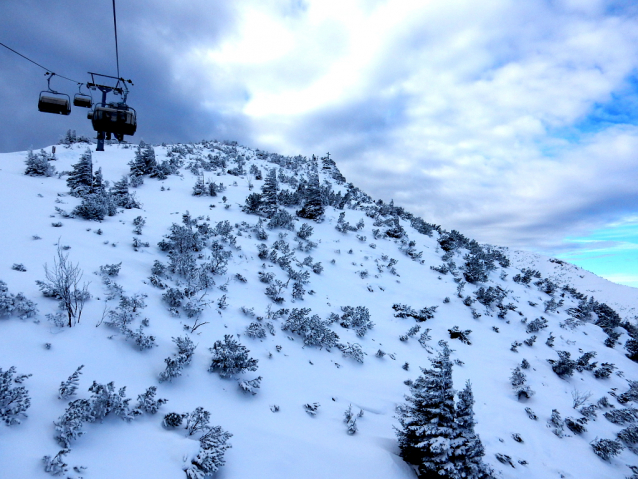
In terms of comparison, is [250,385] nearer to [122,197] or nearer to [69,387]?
[69,387]

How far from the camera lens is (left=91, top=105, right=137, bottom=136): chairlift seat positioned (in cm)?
1127

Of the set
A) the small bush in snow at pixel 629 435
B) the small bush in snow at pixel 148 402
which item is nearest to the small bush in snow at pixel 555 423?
the small bush in snow at pixel 629 435

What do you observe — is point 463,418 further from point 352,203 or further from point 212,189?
point 352,203

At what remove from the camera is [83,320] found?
727cm

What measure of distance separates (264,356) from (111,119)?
11.0 meters

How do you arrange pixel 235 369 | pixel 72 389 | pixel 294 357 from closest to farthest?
1. pixel 72 389
2. pixel 235 369
3. pixel 294 357

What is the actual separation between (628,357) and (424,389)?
22161mm

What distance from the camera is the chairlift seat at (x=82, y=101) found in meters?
12.2

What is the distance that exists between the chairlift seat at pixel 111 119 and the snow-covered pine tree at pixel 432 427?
548 inches

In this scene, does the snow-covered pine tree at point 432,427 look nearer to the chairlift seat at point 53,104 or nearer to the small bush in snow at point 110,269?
the small bush in snow at point 110,269

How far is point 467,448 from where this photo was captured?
19.6 ft

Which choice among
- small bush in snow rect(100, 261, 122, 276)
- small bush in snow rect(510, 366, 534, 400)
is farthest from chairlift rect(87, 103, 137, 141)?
small bush in snow rect(510, 366, 534, 400)

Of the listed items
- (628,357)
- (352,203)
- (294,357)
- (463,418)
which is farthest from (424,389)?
(352,203)

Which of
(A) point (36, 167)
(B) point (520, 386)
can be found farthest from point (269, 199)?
(B) point (520, 386)
